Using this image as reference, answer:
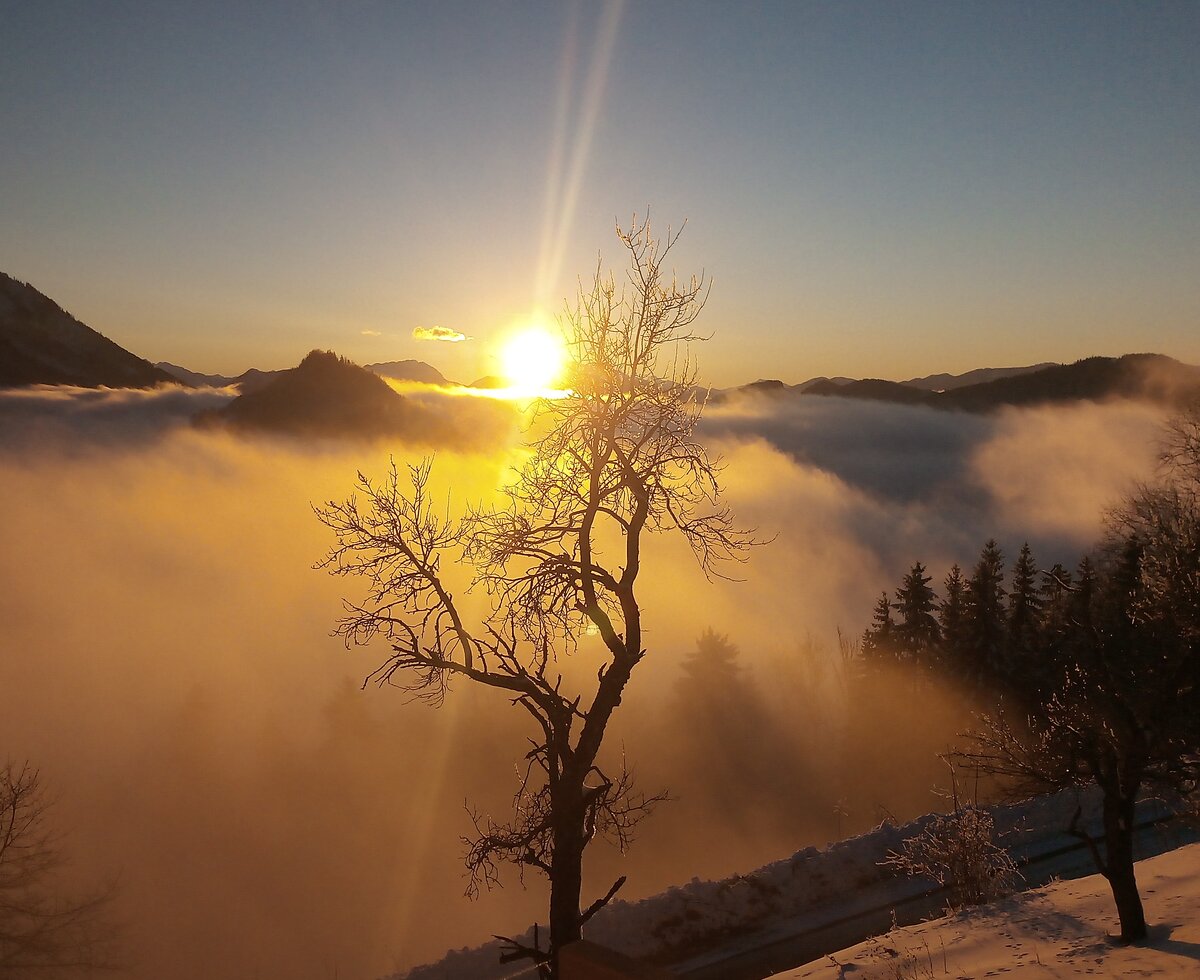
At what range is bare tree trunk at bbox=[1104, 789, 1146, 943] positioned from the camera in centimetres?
995

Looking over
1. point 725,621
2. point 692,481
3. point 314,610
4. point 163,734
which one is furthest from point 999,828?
point 314,610

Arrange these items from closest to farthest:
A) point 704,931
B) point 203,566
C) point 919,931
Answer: point 919,931 < point 704,931 < point 203,566

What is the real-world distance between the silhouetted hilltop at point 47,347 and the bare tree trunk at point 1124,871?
669 ft

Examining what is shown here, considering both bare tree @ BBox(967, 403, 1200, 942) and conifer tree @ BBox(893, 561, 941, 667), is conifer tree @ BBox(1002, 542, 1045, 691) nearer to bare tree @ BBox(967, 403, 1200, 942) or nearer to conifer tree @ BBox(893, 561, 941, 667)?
conifer tree @ BBox(893, 561, 941, 667)

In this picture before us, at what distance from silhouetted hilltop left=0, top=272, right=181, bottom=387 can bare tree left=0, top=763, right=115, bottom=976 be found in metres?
159

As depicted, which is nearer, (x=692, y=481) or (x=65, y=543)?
(x=692, y=481)

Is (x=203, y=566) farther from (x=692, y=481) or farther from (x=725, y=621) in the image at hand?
(x=692, y=481)

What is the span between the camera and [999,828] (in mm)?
20641

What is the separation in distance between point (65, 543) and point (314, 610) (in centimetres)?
7695

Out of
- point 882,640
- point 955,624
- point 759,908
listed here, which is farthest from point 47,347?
point 759,908

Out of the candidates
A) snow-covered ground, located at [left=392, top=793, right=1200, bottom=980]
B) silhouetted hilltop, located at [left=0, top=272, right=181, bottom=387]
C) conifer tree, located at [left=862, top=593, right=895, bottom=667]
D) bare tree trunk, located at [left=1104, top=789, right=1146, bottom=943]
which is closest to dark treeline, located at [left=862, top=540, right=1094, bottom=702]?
conifer tree, located at [left=862, top=593, right=895, bottom=667]

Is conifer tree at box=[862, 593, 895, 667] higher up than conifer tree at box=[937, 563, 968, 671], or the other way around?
conifer tree at box=[937, 563, 968, 671]

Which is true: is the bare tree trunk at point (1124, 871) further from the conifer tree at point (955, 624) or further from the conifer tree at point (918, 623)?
the conifer tree at point (918, 623)

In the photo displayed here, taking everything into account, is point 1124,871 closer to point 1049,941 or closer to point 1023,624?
point 1049,941
